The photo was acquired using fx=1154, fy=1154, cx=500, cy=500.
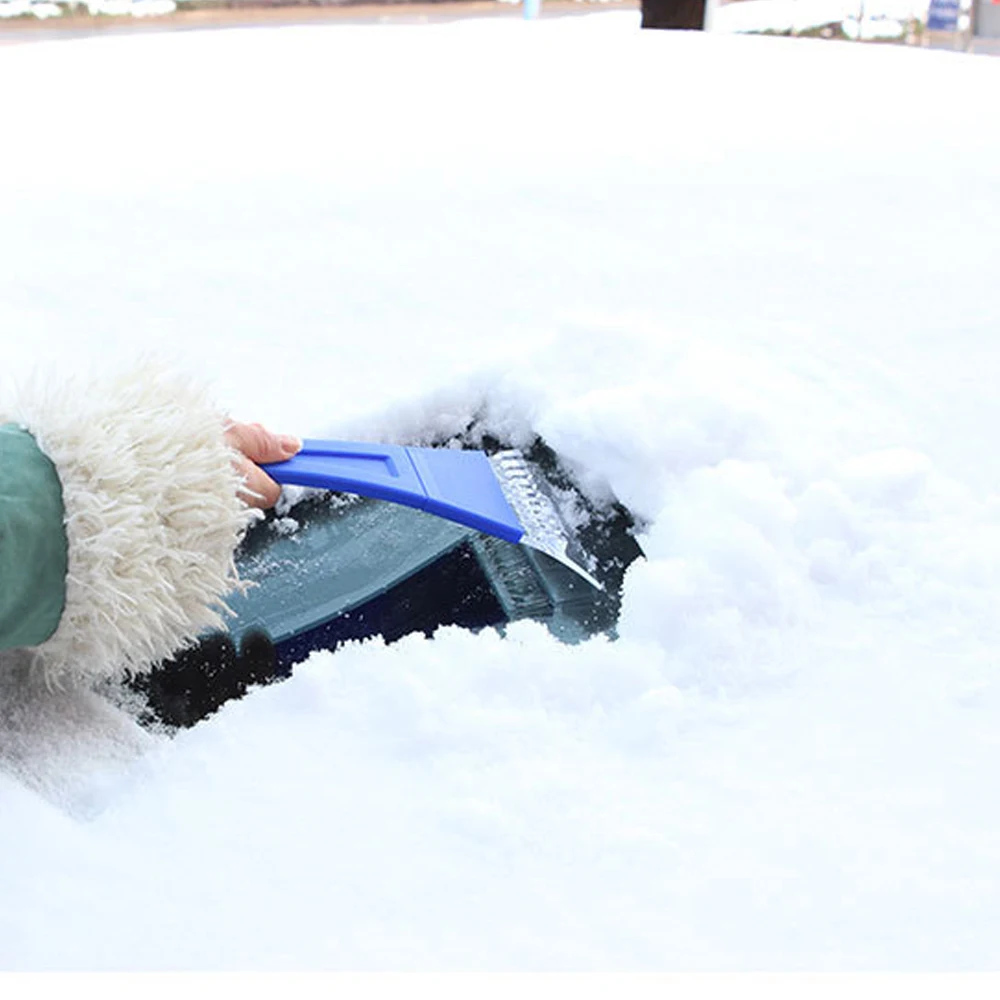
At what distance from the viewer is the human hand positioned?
0.81 m

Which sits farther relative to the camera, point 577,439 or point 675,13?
point 675,13

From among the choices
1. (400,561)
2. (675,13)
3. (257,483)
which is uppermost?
(675,13)

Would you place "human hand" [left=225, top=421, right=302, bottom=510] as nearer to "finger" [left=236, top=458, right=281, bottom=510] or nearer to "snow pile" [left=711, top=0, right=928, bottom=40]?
"finger" [left=236, top=458, right=281, bottom=510]

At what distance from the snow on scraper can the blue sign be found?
A: 3.20 metres

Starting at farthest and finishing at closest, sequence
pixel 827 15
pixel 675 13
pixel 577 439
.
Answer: pixel 827 15 < pixel 675 13 < pixel 577 439

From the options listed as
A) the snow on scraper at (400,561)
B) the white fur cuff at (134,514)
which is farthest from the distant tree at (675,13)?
the white fur cuff at (134,514)

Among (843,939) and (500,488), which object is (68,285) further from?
(843,939)

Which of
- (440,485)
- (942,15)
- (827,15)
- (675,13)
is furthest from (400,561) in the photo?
(942,15)

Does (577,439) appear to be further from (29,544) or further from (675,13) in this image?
(675,13)

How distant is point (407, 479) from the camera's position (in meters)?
0.88

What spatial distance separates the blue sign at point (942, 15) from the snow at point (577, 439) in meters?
2.22

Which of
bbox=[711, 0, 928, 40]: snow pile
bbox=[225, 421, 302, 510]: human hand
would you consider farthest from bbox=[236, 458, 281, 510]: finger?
bbox=[711, 0, 928, 40]: snow pile

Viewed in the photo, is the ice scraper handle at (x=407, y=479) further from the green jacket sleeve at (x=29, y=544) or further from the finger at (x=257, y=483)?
the green jacket sleeve at (x=29, y=544)

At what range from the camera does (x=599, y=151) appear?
51.7 inches
